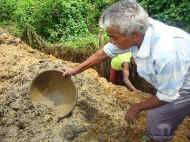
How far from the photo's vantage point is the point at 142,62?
4285 millimetres

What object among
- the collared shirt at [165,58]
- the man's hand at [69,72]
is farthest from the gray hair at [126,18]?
the man's hand at [69,72]

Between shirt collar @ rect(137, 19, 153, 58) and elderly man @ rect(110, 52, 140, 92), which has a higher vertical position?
shirt collar @ rect(137, 19, 153, 58)

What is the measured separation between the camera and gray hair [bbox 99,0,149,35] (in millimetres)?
4113

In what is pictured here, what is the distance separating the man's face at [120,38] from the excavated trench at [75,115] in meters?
1.45

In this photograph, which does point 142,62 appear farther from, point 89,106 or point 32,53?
point 32,53

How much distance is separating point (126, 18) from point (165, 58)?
404 mm

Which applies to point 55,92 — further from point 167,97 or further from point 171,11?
point 171,11

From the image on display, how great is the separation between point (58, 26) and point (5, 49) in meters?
1.88

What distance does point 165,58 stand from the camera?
411 centimetres

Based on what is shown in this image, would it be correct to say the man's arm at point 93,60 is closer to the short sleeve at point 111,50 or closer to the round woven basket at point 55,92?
the short sleeve at point 111,50

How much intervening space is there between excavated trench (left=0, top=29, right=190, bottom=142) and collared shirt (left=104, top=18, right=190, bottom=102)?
4.26 ft

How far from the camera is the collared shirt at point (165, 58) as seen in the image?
413cm

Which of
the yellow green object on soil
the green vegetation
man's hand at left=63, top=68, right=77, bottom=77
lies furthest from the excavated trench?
the green vegetation

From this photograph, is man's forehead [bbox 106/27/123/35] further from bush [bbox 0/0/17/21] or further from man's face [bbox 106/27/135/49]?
bush [bbox 0/0/17/21]
